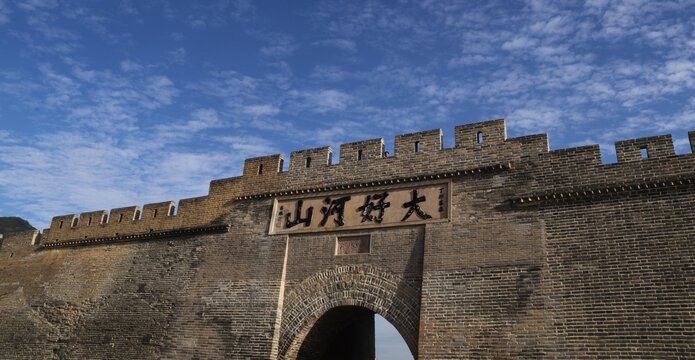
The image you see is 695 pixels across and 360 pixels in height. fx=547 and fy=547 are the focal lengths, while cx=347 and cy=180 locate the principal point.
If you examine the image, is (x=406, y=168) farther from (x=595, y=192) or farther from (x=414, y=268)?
(x=595, y=192)

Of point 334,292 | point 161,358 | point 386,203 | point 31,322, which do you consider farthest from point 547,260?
point 31,322

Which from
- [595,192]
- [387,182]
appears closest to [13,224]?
[387,182]

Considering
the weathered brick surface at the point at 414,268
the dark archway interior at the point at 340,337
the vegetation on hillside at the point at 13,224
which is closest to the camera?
the weathered brick surface at the point at 414,268

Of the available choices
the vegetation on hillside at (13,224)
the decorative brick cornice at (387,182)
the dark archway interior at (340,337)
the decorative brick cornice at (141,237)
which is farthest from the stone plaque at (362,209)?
the vegetation on hillside at (13,224)

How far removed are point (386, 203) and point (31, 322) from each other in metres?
9.82

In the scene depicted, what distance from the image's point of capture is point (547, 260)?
9.30m

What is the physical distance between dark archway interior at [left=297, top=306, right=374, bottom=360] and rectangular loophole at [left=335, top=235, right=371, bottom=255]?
111 cm

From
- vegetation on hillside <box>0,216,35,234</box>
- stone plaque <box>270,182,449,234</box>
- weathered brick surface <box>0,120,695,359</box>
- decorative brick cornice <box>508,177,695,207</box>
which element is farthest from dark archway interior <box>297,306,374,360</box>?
vegetation on hillside <box>0,216,35,234</box>

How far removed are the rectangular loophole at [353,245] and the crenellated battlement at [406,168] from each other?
1229 millimetres

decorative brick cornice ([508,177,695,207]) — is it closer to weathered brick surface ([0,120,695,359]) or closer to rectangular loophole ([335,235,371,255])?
weathered brick surface ([0,120,695,359])

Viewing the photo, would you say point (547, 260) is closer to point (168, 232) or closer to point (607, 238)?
point (607, 238)

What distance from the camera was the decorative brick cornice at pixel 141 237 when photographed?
41.9 ft

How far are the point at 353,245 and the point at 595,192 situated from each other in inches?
182

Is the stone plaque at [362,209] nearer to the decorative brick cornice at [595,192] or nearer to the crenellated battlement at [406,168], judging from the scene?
the crenellated battlement at [406,168]
